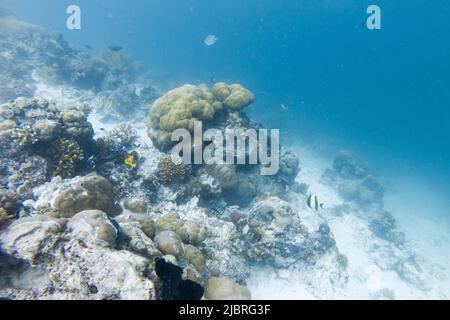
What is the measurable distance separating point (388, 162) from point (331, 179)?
23.4m

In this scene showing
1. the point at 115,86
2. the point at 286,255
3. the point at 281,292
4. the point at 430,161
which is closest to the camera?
the point at 281,292

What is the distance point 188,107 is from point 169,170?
1.91 m

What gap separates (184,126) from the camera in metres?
7.52

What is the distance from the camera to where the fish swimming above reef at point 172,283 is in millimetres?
3002

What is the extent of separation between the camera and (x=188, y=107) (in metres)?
7.66

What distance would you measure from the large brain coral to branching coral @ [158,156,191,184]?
890 mm

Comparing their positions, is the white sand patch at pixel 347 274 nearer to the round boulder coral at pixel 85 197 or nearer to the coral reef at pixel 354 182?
the coral reef at pixel 354 182

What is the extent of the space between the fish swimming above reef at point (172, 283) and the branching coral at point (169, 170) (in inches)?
157

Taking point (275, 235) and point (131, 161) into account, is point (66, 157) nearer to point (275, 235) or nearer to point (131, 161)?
point (131, 161)

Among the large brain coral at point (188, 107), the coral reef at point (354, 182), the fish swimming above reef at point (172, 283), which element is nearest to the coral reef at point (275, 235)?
the large brain coral at point (188, 107)

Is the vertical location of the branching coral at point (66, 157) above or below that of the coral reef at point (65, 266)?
above

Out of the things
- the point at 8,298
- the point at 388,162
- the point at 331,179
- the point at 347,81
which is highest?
the point at 347,81
